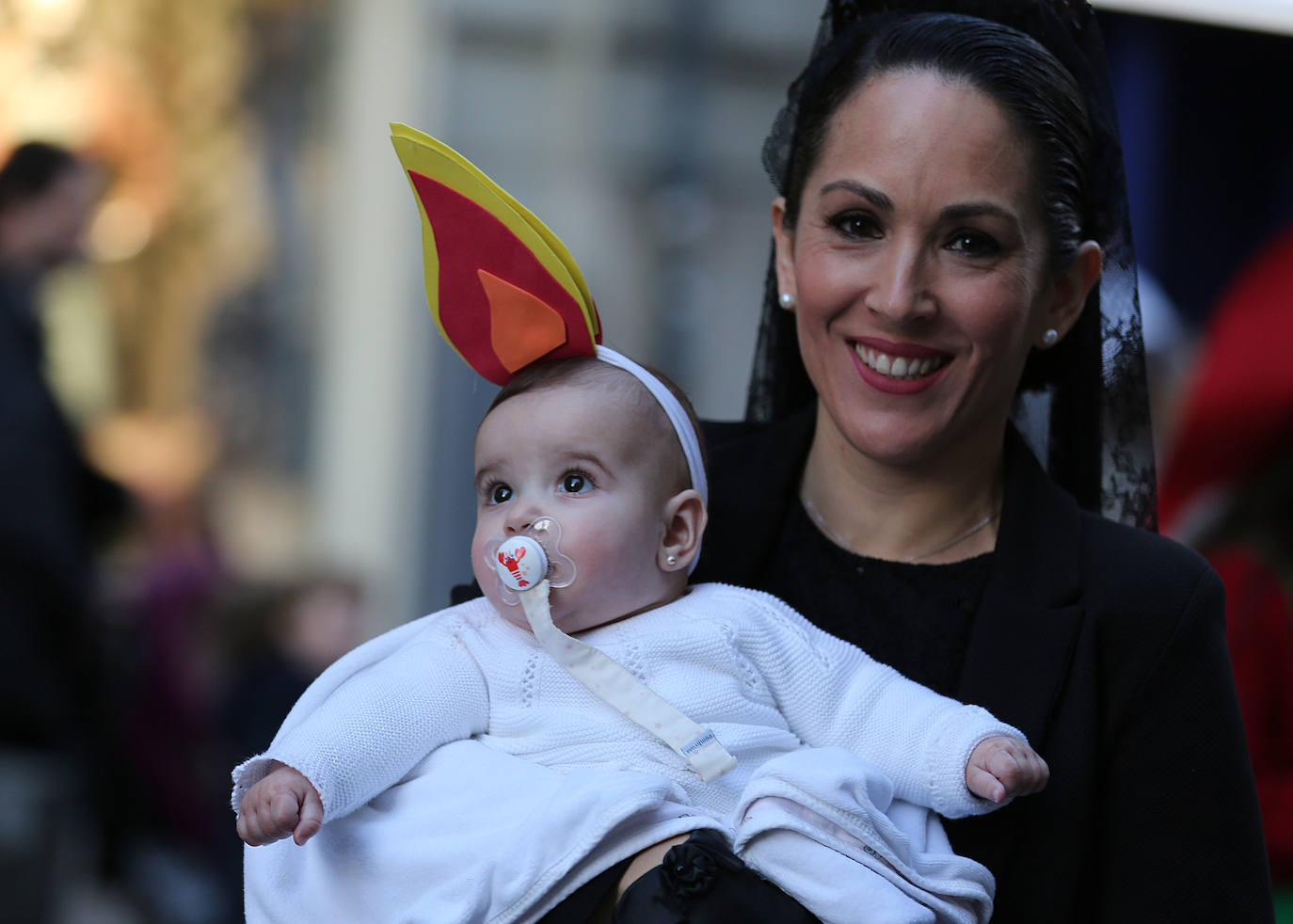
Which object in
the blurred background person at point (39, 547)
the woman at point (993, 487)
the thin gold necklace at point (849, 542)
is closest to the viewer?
the woman at point (993, 487)

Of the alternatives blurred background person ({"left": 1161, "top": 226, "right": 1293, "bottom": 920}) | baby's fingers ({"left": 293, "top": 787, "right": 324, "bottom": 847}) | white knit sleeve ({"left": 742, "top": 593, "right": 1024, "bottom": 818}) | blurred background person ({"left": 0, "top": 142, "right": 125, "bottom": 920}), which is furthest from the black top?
blurred background person ({"left": 0, "top": 142, "right": 125, "bottom": 920})

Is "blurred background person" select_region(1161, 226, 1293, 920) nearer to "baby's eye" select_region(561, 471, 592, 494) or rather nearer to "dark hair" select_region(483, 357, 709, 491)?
"dark hair" select_region(483, 357, 709, 491)

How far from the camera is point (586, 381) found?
7.66 feet

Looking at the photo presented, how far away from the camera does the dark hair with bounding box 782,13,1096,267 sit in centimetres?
243

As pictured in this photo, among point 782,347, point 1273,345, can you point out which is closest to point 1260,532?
point 1273,345

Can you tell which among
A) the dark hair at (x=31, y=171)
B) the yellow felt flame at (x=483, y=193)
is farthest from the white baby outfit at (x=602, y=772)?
the dark hair at (x=31, y=171)

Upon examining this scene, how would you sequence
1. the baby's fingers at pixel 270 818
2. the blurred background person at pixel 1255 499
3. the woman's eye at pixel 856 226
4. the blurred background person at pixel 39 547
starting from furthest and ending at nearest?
1. the blurred background person at pixel 39 547
2. the blurred background person at pixel 1255 499
3. the woman's eye at pixel 856 226
4. the baby's fingers at pixel 270 818

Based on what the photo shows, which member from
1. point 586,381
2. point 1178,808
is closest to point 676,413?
point 586,381

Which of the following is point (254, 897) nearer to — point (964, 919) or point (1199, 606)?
point (964, 919)

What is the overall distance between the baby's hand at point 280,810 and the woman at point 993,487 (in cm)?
80

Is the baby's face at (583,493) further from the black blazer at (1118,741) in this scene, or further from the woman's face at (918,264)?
the black blazer at (1118,741)

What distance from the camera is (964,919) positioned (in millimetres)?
2070

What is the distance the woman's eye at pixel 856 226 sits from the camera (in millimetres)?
2445

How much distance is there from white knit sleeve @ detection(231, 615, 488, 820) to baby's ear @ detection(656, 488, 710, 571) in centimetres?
32
